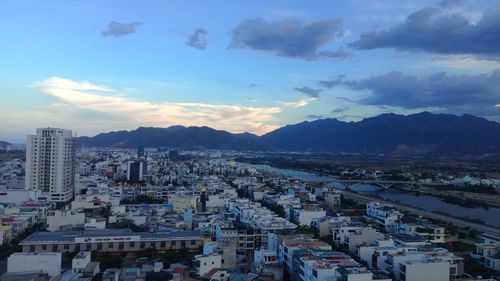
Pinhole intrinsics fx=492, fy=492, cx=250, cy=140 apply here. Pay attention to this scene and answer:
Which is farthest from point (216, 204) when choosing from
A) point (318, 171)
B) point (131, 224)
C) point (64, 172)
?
point (318, 171)

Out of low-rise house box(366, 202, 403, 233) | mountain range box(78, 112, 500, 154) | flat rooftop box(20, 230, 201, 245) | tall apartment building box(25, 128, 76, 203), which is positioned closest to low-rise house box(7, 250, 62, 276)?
flat rooftop box(20, 230, 201, 245)

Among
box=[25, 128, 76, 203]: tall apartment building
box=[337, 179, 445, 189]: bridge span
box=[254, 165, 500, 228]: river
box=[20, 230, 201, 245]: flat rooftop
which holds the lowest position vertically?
box=[254, 165, 500, 228]: river

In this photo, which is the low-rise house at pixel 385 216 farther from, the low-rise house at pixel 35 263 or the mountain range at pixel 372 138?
the mountain range at pixel 372 138

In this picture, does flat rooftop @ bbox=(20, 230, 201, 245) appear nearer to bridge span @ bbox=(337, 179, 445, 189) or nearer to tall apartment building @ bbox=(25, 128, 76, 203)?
tall apartment building @ bbox=(25, 128, 76, 203)

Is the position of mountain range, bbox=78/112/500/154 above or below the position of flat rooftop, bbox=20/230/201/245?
above

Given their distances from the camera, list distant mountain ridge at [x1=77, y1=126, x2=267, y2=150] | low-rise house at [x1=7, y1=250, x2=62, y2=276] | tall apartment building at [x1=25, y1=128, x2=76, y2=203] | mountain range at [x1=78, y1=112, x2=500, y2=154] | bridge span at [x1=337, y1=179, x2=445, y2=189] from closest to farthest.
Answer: low-rise house at [x1=7, y1=250, x2=62, y2=276]
tall apartment building at [x1=25, y1=128, x2=76, y2=203]
bridge span at [x1=337, y1=179, x2=445, y2=189]
mountain range at [x1=78, y1=112, x2=500, y2=154]
distant mountain ridge at [x1=77, y1=126, x2=267, y2=150]

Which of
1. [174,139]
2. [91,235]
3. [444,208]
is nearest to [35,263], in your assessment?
[91,235]

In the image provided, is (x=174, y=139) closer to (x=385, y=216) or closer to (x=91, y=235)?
(x=385, y=216)
